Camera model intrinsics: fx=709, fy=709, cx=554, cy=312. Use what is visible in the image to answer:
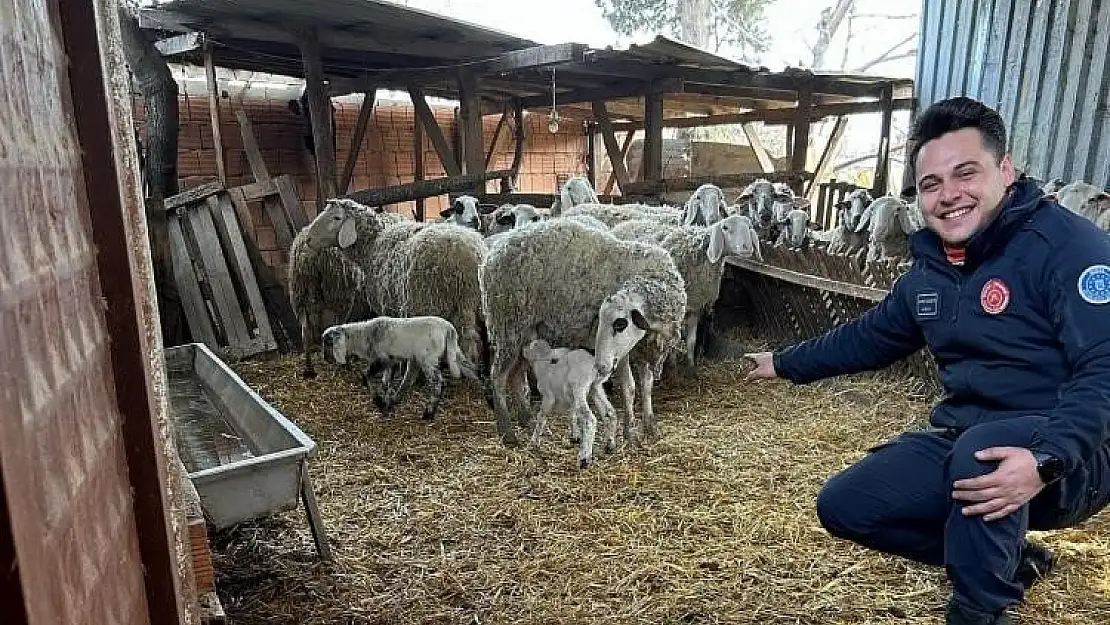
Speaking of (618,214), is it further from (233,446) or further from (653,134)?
(233,446)

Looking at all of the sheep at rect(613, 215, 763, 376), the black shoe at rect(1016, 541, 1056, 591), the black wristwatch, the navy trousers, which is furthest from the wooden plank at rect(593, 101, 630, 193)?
the black wristwatch

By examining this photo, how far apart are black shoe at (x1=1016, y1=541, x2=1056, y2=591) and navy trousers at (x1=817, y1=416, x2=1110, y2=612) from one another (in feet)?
2.38

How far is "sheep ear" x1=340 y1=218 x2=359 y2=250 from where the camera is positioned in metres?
6.27

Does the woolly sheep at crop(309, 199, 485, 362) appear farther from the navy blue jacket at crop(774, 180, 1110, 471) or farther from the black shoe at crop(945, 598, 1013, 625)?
the black shoe at crop(945, 598, 1013, 625)

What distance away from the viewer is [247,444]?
11.8ft

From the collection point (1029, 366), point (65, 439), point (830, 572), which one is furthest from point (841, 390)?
point (65, 439)

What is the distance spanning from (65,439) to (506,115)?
12.7 metres

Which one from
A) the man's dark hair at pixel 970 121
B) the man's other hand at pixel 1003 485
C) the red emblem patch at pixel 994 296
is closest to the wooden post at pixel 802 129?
the man's dark hair at pixel 970 121

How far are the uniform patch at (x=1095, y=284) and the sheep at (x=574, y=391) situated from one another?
8.54ft

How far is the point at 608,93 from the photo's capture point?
35.4ft

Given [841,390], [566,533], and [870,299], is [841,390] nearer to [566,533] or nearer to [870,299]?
[870,299]

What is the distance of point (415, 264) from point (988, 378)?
13.7 ft

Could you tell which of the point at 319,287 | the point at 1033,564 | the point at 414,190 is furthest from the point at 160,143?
the point at 1033,564

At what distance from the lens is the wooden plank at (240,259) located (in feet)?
23.5
